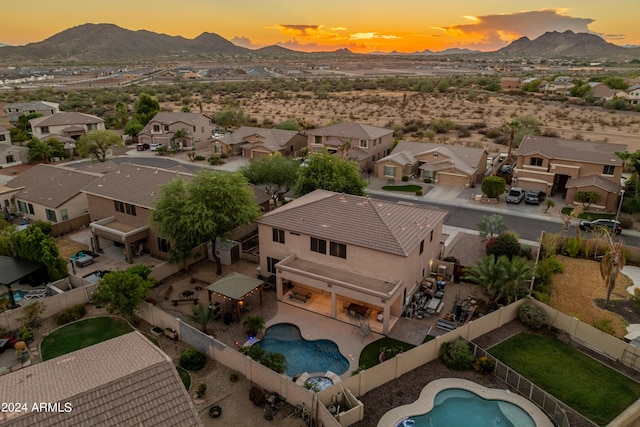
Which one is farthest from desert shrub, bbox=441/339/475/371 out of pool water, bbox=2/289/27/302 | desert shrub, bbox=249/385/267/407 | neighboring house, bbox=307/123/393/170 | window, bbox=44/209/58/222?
neighboring house, bbox=307/123/393/170

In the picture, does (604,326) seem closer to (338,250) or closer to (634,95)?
(338,250)

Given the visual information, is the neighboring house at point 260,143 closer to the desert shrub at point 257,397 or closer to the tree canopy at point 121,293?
the tree canopy at point 121,293

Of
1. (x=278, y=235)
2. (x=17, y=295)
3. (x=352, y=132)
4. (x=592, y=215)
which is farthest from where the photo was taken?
(x=352, y=132)

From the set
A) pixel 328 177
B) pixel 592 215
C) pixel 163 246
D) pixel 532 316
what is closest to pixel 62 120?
pixel 163 246

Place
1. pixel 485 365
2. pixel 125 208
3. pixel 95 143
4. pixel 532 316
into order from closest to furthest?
pixel 485 365
pixel 532 316
pixel 125 208
pixel 95 143

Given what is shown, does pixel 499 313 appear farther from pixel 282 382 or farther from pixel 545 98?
pixel 545 98

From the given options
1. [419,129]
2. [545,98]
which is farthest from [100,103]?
[545,98]

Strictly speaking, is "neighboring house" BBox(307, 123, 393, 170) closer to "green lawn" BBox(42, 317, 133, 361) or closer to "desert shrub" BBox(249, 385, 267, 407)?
"green lawn" BBox(42, 317, 133, 361)
